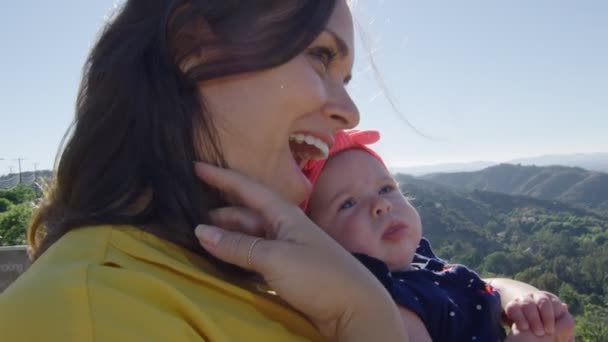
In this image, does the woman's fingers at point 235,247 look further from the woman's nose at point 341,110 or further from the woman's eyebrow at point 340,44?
the woman's eyebrow at point 340,44

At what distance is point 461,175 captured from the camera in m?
115

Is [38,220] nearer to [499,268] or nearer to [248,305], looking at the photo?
[248,305]

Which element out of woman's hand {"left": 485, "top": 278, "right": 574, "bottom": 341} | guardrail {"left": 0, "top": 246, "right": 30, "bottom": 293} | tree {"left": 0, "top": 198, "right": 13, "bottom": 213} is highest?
woman's hand {"left": 485, "top": 278, "right": 574, "bottom": 341}

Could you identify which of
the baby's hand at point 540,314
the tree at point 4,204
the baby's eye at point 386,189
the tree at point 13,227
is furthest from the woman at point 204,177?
the tree at point 4,204

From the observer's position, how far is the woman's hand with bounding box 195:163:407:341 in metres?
1.14

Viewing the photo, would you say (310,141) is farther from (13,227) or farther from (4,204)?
(4,204)

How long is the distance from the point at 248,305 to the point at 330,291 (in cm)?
17

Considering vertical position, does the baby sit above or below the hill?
above

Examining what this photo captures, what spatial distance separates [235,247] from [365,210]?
3.18 feet

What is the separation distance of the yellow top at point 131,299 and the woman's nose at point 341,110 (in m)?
0.57

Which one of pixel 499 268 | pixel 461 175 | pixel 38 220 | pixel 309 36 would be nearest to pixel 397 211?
pixel 309 36

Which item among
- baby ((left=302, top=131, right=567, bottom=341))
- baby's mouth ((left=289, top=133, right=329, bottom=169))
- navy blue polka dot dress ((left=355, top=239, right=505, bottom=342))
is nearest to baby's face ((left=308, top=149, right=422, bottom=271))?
baby ((left=302, top=131, right=567, bottom=341))

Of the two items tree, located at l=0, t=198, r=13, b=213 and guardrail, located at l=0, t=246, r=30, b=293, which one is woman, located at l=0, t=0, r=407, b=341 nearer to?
guardrail, located at l=0, t=246, r=30, b=293

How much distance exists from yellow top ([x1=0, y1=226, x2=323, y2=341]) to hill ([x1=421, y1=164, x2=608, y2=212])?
84.5 m
